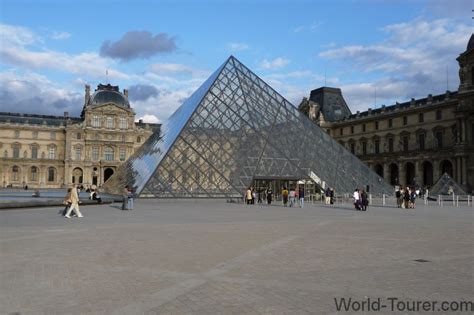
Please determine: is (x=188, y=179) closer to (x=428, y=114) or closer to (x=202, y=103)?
(x=202, y=103)

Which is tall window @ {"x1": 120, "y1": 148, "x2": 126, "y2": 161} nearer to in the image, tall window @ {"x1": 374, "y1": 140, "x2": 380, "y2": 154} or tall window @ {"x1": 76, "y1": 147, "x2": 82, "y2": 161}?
tall window @ {"x1": 76, "y1": 147, "x2": 82, "y2": 161}

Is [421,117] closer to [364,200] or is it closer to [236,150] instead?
[236,150]

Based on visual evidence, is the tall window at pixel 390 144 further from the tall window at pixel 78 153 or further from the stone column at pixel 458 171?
the tall window at pixel 78 153

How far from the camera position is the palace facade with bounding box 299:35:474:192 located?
Result: 178ft

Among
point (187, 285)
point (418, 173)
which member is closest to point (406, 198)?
point (187, 285)

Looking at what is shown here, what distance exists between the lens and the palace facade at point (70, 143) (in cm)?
8194

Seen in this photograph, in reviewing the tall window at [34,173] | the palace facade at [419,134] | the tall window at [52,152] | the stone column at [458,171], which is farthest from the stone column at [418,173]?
the tall window at [34,173]

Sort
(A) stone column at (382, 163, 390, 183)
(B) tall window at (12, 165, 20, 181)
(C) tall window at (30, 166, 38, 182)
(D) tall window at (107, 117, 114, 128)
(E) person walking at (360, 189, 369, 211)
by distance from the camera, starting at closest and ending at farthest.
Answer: (E) person walking at (360, 189, 369, 211)
(A) stone column at (382, 163, 390, 183)
(B) tall window at (12, 165, 20, 181)
(C) tall window at (30, 166, 38, 182)
(D) tall window at (107, 117, 114, 128)

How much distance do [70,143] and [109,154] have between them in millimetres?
7056

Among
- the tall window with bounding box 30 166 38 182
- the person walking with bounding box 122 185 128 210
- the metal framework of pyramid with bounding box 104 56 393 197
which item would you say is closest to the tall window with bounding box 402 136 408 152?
the metal framework of pyramid with bounding box 104 56 393 197

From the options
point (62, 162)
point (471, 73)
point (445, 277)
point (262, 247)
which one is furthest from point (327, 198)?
point (62, 162)

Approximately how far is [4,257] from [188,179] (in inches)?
694

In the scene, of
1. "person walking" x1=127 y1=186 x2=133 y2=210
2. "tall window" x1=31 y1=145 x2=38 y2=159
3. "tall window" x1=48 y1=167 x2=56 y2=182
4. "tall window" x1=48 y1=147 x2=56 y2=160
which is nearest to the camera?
"person walking" x1=127 y1=186 x2=133 y2=210

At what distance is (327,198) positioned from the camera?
83.9 ft
